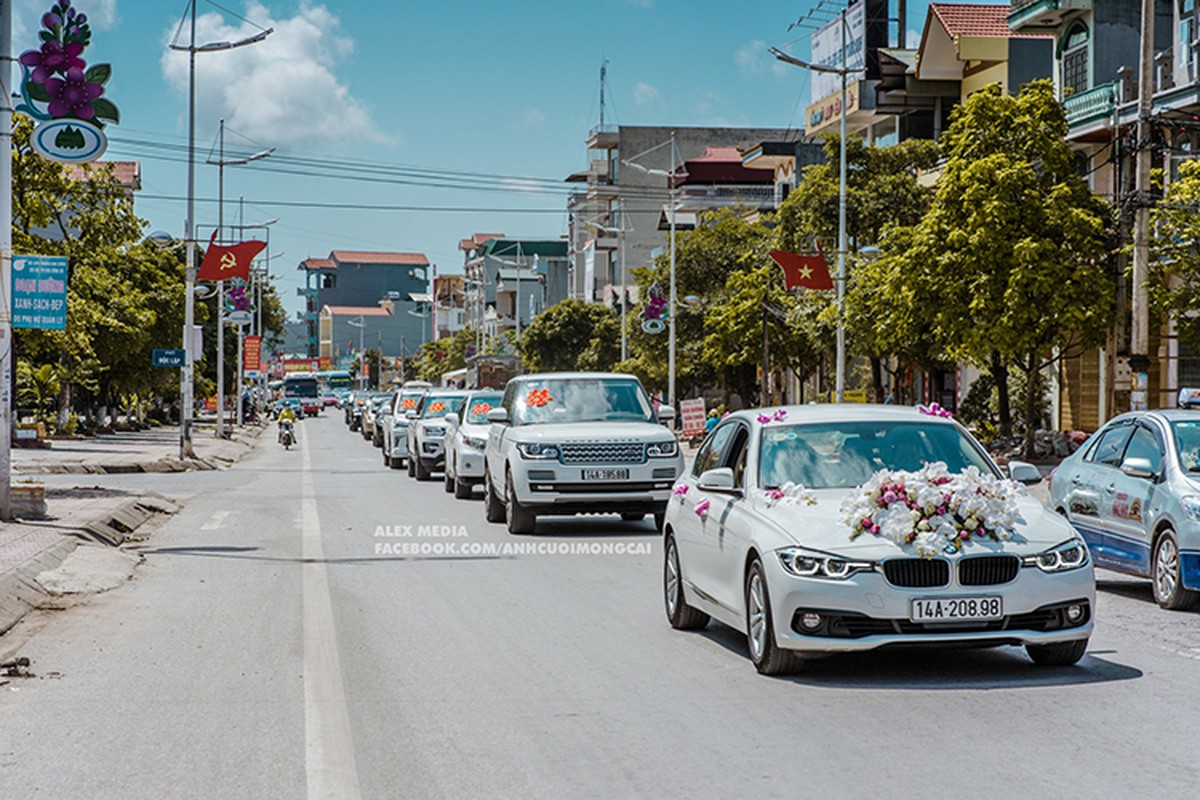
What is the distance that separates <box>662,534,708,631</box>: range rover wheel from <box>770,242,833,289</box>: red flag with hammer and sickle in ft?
112

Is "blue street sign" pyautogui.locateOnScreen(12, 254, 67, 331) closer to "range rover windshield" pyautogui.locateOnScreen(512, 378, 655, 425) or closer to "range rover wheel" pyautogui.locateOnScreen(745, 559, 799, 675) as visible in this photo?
"range rover windshield" pyautogui.locateOnScreen(512, 378, 655, 425)

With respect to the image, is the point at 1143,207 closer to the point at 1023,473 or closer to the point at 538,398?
the point at 538,398

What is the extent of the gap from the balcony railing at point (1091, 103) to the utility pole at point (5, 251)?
1080 inches

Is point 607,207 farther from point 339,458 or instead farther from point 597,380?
point 597,380

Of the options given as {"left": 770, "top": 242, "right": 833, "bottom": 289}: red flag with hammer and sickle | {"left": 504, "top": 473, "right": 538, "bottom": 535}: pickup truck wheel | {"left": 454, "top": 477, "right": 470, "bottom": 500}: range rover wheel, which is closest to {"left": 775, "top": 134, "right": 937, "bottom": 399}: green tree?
{"left": 770, "top": 242, "right": 833, "bottom": 289}: red flag with hammer and sickle

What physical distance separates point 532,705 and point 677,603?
2967 millimetres

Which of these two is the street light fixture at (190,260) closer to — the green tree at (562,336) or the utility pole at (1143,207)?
the utility pole at (1143,207)

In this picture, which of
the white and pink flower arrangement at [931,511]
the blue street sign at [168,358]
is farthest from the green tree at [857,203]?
the white and pink flower arrangement at [931,511]

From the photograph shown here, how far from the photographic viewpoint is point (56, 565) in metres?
15.4

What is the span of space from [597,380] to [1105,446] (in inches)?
308

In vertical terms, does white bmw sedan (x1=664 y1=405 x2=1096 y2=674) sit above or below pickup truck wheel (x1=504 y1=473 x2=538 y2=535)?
above

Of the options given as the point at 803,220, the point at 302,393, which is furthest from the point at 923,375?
the point at 302,393

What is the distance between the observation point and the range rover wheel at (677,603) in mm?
11336

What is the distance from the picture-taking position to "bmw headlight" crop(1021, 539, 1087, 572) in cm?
912
